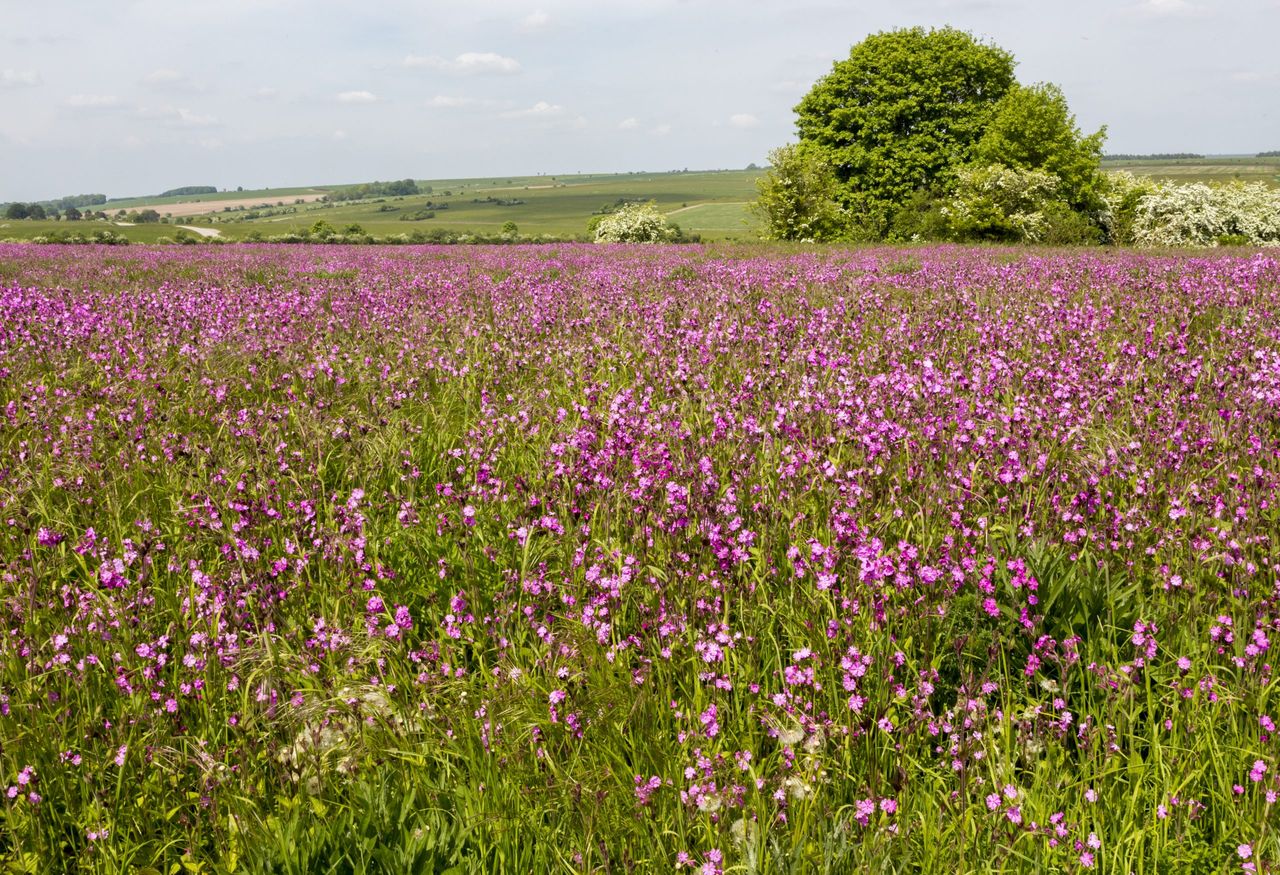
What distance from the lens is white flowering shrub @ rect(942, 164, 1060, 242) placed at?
123 ft

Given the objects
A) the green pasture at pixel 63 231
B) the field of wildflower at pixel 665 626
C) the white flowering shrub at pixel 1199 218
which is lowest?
A: the field of wildflower at pixel 665 626

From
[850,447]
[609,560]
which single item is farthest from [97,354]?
[850,447]

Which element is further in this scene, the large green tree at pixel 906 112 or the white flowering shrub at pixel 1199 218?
the large green tree at pixel 906 112

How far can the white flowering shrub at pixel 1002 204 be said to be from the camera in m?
37.5

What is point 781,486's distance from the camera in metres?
3.79

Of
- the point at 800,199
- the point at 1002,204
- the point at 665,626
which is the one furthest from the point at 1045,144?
the point at 665,626

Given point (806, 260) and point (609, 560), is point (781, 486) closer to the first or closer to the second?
point (609, 560)

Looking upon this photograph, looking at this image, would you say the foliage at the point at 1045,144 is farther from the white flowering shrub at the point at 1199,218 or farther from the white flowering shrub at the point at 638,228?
the white flowering shrub at the point at 638,228

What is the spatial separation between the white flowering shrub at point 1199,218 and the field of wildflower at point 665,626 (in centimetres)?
4257

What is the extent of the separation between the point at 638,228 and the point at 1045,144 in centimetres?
2234

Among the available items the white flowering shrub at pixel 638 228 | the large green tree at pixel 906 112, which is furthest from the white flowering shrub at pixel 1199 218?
the white flowering shrub at pixel 638 228

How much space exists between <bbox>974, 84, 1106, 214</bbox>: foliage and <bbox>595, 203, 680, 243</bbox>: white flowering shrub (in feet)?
59.0

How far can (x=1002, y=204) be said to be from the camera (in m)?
38.3

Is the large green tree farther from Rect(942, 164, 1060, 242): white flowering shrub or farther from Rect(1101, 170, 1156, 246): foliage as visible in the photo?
Rect(1101, 170, 1156, 246): foliage
